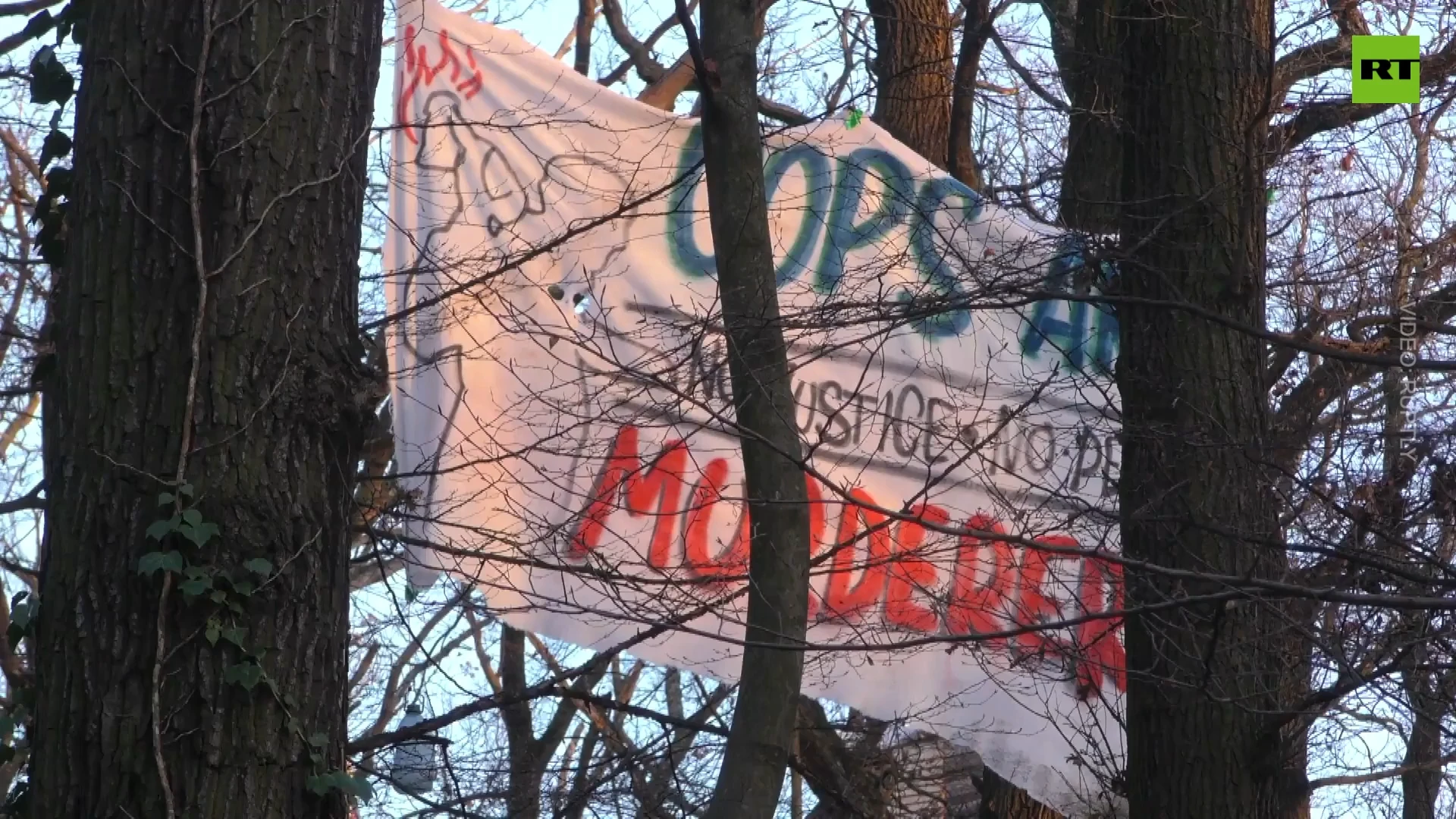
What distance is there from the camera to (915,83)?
24.6 feet

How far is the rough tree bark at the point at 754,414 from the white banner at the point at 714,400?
15 cm

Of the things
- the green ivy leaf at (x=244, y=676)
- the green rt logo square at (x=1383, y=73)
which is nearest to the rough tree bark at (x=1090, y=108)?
the green rt logo square at (x=1383, y=73)

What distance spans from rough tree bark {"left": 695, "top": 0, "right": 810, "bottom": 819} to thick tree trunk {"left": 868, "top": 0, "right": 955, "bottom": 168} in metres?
2.86

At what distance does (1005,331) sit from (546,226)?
1812 mm

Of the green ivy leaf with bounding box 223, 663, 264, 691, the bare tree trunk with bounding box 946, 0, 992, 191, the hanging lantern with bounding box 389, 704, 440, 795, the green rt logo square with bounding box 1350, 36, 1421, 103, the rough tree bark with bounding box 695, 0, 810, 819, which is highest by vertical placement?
the bare tree trunk with bounding box 946, 0, 992, 191

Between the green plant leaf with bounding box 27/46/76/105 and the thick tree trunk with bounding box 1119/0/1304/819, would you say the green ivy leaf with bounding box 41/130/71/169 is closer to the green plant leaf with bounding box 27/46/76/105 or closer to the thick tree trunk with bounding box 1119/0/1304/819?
the green plant leaf with bounding box 27/46/76/105

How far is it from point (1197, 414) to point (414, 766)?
9.38 ft

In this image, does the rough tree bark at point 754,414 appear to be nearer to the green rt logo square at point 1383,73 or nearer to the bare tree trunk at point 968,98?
the bare tree trunk at point 968,98

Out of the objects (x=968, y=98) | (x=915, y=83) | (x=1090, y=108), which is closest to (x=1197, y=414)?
(x=1090, y=108)

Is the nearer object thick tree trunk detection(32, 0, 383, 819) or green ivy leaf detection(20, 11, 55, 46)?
thick tree trunk detection(32, 0, 383, 819)

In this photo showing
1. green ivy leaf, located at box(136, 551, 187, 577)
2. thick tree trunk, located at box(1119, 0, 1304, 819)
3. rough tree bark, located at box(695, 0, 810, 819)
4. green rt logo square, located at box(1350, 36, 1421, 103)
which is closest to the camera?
green ivy leaf, located at box(136, 551, 187, 577)

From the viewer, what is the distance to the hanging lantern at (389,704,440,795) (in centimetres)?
507

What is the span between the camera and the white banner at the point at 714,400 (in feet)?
15.5

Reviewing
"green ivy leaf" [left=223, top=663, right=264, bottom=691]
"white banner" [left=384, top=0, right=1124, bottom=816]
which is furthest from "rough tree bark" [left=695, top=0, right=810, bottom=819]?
"green ivy leaf" [left=223, top=663, right=264, bottom=691]
